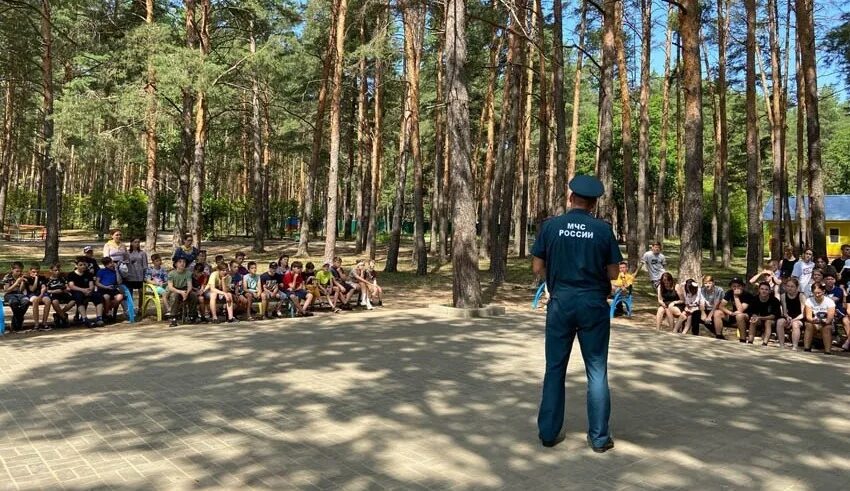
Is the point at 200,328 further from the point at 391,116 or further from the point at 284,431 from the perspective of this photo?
the point at 391,116

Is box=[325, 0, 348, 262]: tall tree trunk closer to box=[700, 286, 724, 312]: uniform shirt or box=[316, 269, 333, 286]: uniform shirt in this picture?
box=[316, 269, 333, 286]: uniform shirt

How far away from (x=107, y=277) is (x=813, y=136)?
15254 mm

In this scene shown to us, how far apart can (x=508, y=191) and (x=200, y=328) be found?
10227mm

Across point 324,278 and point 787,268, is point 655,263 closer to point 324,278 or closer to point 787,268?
point 787,268

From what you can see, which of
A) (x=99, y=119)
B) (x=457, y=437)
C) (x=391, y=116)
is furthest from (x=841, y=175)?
(x=457, y=437)

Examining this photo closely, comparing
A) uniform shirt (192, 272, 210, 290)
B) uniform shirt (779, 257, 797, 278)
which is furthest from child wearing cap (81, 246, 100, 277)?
uniform shirt (779, 257, 797, 278)

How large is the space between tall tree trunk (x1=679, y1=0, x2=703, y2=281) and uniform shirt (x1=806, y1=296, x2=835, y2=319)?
9.37 feet

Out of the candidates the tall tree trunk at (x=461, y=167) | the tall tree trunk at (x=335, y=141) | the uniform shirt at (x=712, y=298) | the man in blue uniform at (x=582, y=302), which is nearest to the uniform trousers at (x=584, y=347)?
the man in blue uniform at (x=582, y=302)

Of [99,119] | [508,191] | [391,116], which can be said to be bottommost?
[508,191]

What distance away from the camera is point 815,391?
632cm

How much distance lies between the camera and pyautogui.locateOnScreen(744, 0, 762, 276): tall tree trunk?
16.5 m

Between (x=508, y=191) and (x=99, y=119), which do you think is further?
(x=99, y=119)

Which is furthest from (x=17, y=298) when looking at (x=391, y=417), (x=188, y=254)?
(x=391, y=417)

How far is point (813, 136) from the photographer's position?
14281mm
